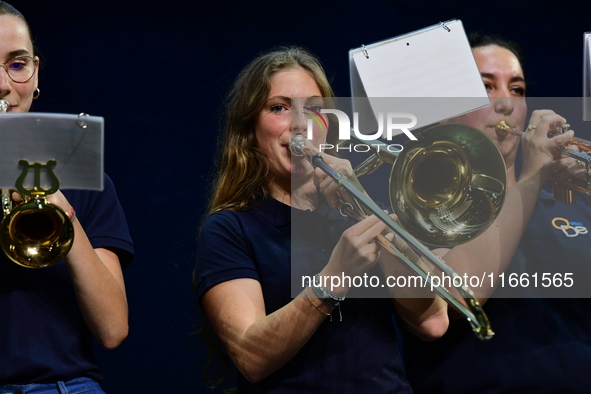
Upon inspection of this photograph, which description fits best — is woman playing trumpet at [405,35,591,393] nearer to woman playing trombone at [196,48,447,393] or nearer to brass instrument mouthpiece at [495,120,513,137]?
brass instrument mouthpiece at [495,120,513,137]

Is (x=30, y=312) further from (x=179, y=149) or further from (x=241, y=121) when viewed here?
(x=179, y=149)

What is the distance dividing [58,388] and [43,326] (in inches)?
5.5

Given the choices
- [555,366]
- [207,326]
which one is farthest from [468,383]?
[207,326]

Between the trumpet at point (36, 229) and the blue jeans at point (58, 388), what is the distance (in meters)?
0.27

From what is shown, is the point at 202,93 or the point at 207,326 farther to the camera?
the point at 202,93

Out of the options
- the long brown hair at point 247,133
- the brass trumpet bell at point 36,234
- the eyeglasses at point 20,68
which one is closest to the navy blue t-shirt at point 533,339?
the long brown hair at point 247,133

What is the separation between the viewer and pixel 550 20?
2809 mm

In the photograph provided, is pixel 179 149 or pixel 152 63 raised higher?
pixel 152 63

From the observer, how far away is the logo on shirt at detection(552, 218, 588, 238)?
184 cm

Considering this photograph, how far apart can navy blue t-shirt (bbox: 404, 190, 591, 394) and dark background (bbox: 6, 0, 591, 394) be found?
84 cm

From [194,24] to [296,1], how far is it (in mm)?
386

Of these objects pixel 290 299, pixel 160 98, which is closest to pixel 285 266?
pixel 290 299

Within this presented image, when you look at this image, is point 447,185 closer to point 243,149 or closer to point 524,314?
point 524,314

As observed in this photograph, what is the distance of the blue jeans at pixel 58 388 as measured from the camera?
150 cm
